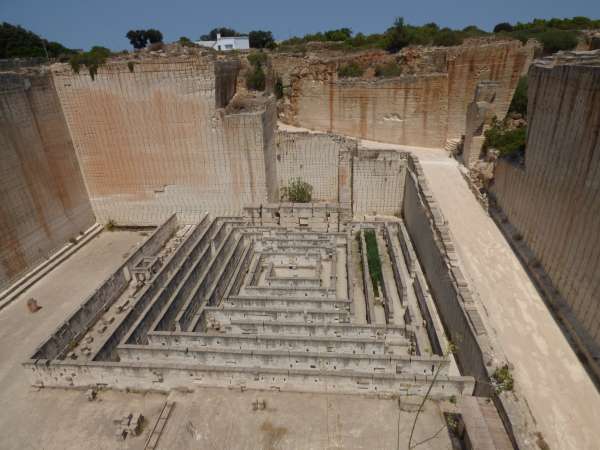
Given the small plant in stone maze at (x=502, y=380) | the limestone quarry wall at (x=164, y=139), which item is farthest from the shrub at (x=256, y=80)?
the small plant in stone maze at (x=502, y=380)

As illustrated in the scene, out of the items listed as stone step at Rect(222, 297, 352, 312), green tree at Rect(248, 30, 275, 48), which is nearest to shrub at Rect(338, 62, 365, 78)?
stone step at Rect(222, 297, 352, 312)

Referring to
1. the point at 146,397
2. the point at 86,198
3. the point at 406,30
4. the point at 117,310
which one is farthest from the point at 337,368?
the point at 406,30

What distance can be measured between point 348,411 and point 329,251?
22.7 feet

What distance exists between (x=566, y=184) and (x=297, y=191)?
10731 millimetres

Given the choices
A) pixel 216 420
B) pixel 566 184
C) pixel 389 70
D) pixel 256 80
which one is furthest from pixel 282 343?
pixel 389 70

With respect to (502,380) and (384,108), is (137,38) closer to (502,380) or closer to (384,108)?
(384,108)

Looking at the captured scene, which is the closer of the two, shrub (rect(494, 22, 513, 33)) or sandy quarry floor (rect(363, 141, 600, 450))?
sandy quarry floor (rect(363, 141, 600, 450))

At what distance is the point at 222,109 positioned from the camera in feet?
48.4

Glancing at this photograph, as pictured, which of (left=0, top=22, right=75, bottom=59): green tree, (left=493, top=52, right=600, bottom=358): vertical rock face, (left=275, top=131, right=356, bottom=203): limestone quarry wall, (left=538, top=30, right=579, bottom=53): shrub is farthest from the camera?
(left=0, top=22, right=75, bottom=59): green tree

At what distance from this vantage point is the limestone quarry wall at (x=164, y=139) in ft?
47.0

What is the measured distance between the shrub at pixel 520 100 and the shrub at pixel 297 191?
34.2ft

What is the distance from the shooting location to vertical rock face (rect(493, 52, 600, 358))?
841 centimetres

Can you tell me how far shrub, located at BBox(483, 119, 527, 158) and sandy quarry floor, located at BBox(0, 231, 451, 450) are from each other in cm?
1039

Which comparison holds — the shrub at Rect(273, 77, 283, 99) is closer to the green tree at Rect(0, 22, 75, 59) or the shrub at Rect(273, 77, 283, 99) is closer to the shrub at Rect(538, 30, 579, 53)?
the shrub at Rect(538, 30, 579, 53)
